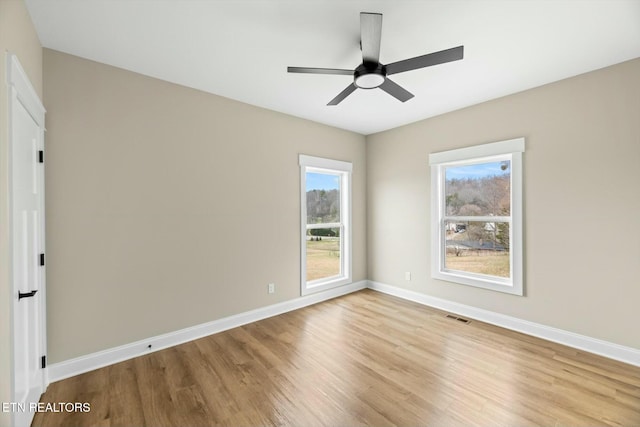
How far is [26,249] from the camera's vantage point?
1.78 metres

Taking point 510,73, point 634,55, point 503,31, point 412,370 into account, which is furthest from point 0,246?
point 634,55

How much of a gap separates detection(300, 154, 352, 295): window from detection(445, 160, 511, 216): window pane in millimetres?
1587

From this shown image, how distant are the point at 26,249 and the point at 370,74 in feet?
8.84

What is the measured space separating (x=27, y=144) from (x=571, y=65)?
177 inches

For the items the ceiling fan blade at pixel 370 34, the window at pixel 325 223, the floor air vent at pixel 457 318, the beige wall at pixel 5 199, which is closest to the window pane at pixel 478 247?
the floor air vent at pixel 457 318

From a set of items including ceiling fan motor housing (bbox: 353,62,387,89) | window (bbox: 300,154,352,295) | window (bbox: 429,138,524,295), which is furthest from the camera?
window (bbox: 300,154,352,295)

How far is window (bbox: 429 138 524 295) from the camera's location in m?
3.19

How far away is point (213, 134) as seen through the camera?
3.15 metres

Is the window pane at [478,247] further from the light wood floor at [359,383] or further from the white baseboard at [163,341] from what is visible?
the white baseboard at [163,341]

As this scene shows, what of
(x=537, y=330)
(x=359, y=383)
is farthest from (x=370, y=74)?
(x=537, y=330)

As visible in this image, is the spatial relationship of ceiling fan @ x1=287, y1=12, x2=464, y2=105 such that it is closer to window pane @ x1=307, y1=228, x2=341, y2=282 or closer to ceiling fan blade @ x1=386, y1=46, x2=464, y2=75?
ceiling fan blade @ x1=386, y1=46, x2=464, y2=75

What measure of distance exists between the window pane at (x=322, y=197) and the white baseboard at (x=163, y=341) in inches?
47.9

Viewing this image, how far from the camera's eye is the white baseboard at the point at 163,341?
2301mm

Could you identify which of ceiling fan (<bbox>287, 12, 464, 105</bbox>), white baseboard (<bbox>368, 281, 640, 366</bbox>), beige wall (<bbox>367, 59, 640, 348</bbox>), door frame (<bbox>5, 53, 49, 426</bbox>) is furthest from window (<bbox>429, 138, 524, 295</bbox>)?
door frame (<bbox>5, 53, 49, 426</bbox>)
